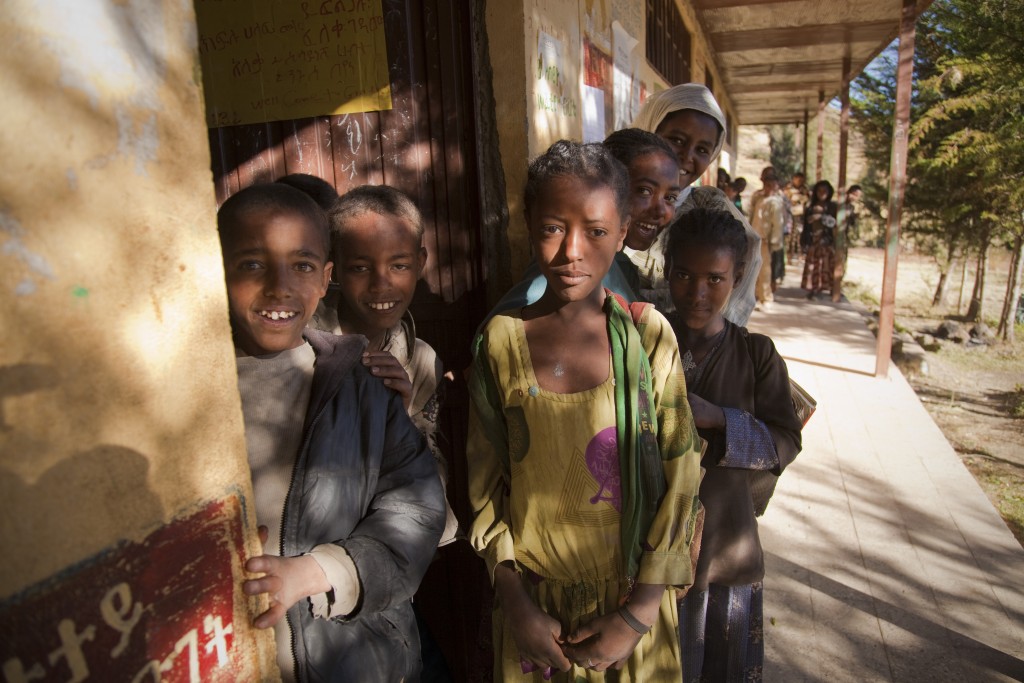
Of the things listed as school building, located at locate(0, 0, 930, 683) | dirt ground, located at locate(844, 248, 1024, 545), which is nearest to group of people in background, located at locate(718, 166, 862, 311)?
dirt ground, located at locate(844, 248, 1024, 545)

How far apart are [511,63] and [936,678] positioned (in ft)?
8.98

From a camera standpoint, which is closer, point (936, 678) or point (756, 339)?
point (756, 339)

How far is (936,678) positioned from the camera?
2.54 meters

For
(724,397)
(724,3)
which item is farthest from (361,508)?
(724,3)

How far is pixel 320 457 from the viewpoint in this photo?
1.27 metres

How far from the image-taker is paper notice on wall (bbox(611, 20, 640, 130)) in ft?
12.0

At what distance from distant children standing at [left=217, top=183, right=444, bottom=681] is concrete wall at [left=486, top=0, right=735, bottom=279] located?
3.01 ft

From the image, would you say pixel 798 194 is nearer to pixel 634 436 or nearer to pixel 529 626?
pixel 634 436

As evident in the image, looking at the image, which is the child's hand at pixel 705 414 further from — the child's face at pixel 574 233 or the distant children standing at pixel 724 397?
the child's face at pixel 574 233

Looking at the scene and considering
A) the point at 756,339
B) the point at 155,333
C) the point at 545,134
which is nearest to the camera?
the point at 155,333

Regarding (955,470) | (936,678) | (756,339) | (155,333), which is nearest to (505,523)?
(756,339)

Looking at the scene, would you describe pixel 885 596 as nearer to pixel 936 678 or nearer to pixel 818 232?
pixel 936 678

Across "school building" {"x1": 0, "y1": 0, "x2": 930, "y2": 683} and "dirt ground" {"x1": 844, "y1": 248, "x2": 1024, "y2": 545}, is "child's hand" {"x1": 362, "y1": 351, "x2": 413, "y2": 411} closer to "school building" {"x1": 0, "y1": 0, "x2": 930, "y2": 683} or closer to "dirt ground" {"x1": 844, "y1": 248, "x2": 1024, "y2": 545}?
"school building" {"x1": 0, "y1": 0, "x2": 930, "y2": 683}

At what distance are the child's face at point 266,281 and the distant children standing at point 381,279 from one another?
383 millimetres
